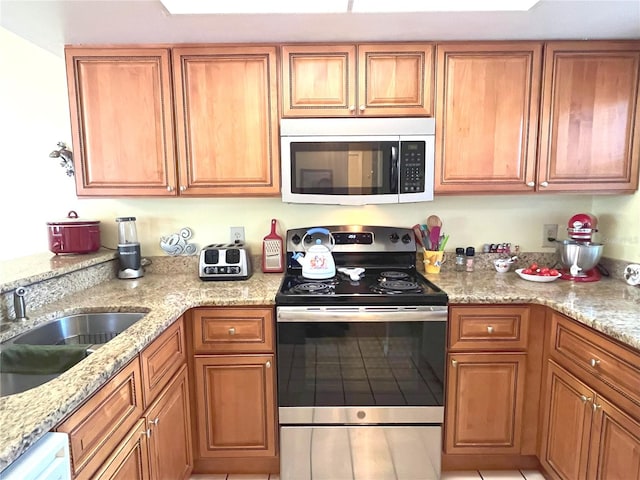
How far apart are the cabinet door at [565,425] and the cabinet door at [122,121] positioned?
6.68 ft

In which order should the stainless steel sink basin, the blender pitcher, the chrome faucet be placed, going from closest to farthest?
the chrome faucet
the stainless steel sink basin
the blender pitcher

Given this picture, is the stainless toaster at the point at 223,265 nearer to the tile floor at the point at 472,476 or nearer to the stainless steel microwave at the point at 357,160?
the stainless steel microwave at the point at 357,160

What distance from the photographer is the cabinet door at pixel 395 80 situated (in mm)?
1844

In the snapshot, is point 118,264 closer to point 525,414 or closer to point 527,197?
point 525,414

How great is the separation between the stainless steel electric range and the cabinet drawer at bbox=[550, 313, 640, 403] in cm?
48

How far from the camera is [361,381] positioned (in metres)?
1.74

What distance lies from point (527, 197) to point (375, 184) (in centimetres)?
103

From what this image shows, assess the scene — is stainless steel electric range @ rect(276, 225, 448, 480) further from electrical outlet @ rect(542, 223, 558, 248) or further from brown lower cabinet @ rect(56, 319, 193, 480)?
electrical outlet @ rect(542, 223, 558, 248)

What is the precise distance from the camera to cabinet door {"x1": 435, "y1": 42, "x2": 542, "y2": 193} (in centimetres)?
186

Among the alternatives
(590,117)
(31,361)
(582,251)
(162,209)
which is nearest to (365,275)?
(582,251)

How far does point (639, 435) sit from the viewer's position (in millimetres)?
1216

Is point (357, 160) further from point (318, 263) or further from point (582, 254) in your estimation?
point (582, 254)

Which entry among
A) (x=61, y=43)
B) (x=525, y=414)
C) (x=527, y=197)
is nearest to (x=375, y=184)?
(x=527, y=197)

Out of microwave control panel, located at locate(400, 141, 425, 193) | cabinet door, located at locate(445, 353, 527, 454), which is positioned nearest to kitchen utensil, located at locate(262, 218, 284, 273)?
microwave control panel, located at locate(400, 141, 425, 193)
